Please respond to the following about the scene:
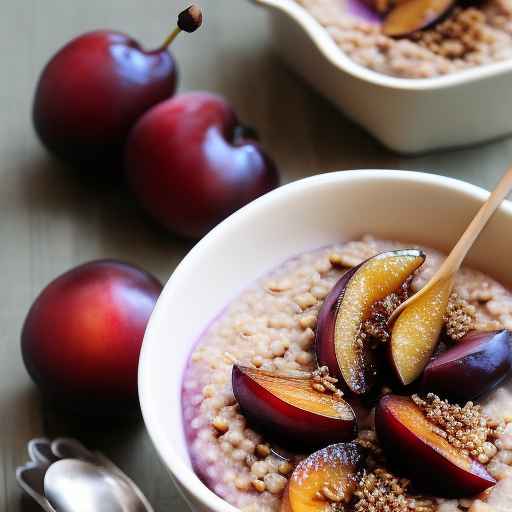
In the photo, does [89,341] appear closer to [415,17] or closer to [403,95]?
[403,95]

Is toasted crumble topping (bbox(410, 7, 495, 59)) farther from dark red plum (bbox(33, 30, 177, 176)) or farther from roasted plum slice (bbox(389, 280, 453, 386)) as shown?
roasted plum slice (bbox(389, 280, 453, 386))

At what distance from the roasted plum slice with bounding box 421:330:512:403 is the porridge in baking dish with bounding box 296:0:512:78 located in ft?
1.89

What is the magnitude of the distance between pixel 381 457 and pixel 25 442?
56cm

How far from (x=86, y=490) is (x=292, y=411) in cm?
39

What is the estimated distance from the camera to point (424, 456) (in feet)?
2.93

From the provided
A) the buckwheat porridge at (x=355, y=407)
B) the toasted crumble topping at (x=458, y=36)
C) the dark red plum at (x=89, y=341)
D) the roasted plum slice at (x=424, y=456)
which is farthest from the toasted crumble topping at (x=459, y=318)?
the toasted crumble topping at (x=458, y=36)

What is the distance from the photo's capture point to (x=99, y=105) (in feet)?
4.78

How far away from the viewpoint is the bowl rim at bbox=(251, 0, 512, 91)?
4.47ft

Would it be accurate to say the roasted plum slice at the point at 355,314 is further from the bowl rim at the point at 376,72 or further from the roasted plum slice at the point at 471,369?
the bowl rim at the point at 376,72

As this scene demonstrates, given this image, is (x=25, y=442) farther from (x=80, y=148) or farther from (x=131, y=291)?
(x=80, y=148)

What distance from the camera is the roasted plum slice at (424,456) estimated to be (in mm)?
882

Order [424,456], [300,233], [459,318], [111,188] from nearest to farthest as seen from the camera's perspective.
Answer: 1. [424,456]
2. [459,318]
3. [300,233]
4. [111,188]

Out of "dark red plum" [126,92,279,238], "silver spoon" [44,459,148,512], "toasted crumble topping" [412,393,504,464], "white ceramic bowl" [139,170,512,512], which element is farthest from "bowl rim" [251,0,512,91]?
"silver spoon" [44,459,148,512]


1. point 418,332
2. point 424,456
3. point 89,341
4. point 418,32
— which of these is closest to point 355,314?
point 418,332
